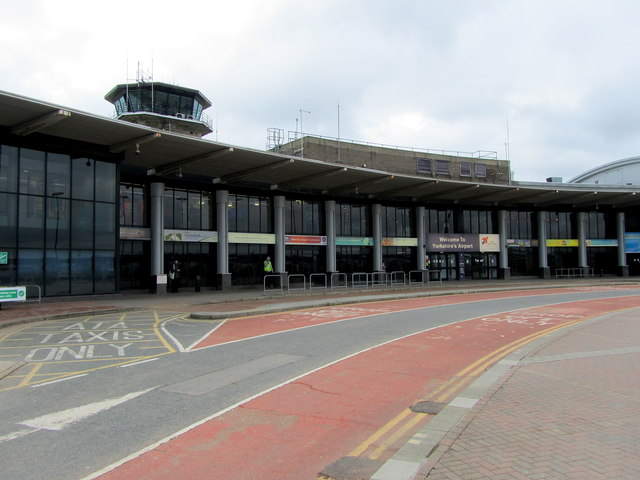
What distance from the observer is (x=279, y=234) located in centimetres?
3281

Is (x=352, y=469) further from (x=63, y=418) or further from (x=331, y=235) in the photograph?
(x=331, y=235)

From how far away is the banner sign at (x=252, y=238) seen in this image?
102 feet

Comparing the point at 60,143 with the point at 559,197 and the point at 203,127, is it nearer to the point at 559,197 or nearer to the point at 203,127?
the point at 203,127

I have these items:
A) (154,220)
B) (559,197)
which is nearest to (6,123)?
(154,220)

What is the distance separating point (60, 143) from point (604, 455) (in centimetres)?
2398

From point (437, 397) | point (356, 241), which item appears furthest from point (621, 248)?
point (437, 397)

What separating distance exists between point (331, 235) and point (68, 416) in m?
30.0

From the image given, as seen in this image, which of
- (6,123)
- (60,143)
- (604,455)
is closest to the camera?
(604,455)

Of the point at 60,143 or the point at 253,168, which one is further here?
the point at 253,168

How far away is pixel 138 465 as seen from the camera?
4516 mm

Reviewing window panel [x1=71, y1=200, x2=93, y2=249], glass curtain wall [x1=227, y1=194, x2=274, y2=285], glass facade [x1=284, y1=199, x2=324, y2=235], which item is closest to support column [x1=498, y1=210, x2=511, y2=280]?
glass facade [x1=284, y1=199, x2=324, y2=235]

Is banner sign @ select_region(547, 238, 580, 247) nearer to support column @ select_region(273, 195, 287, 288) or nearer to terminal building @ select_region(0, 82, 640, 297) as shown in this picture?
terminal building @ select_region(0, 82, 640, 297)

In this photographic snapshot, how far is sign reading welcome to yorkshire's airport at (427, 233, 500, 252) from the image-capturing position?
40.2 metres

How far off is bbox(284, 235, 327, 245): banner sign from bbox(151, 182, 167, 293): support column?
9.22 metres
